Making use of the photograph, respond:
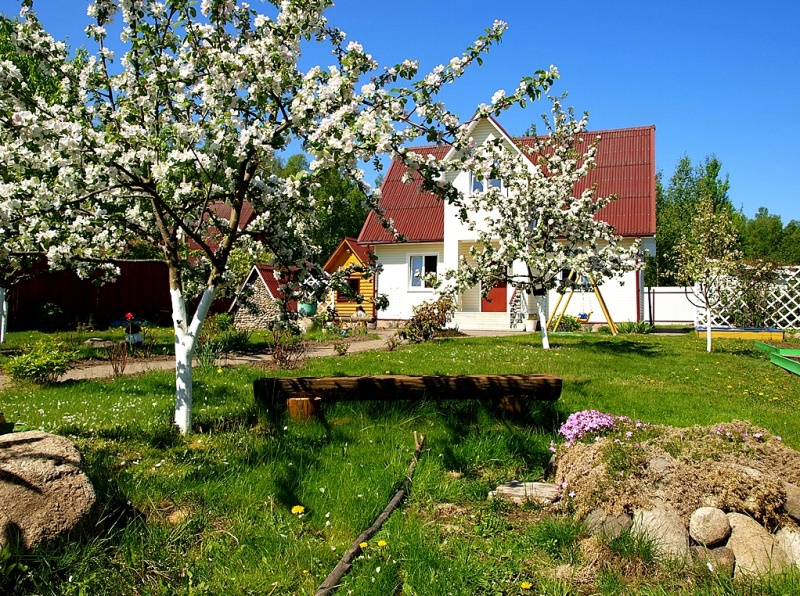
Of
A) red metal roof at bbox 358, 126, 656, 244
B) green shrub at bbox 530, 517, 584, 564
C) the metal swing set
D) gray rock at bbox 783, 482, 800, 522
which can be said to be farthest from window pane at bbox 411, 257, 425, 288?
gray rock at bbox 783, 482, 800, 522

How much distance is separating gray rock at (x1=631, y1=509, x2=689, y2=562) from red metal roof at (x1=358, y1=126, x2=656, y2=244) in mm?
21900

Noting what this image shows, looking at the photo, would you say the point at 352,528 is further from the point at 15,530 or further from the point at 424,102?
the point at 424,102

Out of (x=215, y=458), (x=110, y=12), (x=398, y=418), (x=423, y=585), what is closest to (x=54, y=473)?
(x=215, y=458)

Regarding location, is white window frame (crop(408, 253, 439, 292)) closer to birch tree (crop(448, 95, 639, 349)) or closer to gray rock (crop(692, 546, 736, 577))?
birch tree (crop(448, 95, 639, 349))

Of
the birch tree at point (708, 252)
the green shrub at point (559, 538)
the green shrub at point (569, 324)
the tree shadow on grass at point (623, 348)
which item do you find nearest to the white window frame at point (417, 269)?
the green shrub at point (569, 324)

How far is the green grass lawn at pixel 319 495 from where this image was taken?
3.35m

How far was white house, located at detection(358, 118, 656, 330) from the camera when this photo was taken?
2455cm

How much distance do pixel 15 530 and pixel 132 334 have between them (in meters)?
12.2

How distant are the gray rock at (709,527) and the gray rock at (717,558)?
5 cm

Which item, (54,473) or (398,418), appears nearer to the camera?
(54,473)

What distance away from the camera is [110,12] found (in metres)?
5.68

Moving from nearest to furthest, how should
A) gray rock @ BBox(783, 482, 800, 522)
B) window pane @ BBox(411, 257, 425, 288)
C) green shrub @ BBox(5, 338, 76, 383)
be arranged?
1. gray rock @ BBox(783, 482, 800, 522)
2. green shrub @ BBox(5, 338, 76, 383)
3. window pane @ BBox(411, 257, 425, 288)

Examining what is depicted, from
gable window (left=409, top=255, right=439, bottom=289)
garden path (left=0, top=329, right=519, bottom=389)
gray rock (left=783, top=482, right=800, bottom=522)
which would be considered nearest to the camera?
gray rock (left=783, top=482, right=800, bottom=522)

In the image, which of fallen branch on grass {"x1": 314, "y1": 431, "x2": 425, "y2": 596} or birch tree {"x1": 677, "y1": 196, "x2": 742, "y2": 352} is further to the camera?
birch tree {"x1": 677, "y1": 196, "x2": 742, "y2": 352}
